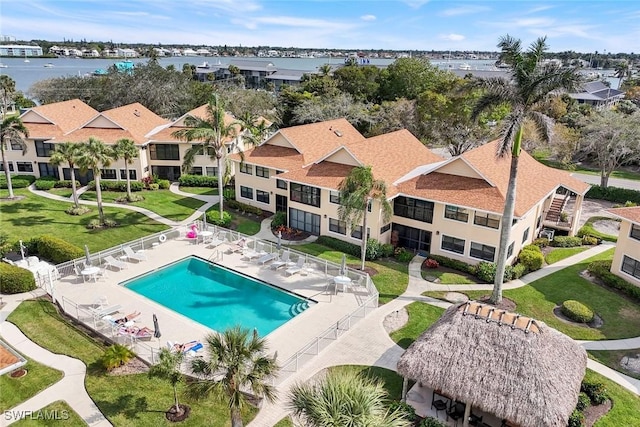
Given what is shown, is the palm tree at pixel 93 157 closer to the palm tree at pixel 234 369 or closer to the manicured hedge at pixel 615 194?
the palm tree at pixel 234 369

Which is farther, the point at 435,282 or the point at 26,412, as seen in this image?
the point at 435,282

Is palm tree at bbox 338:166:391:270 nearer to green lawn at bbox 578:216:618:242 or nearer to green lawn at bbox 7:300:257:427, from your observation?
green lawn at bbox 7:300:257:427

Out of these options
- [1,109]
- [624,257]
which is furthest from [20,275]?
[1,109]

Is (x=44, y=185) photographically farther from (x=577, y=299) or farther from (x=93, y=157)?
(x=577, y=299)

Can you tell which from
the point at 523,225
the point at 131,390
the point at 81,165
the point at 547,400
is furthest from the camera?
A: the point at 81,165

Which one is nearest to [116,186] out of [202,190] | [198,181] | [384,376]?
[198,181]

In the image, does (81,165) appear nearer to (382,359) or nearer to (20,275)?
(20,275)
